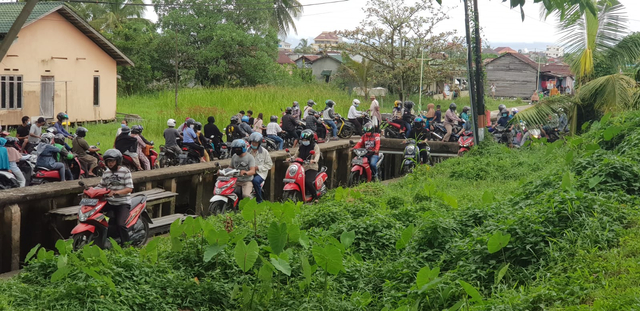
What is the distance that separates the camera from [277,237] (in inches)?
281

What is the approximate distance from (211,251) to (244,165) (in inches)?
218

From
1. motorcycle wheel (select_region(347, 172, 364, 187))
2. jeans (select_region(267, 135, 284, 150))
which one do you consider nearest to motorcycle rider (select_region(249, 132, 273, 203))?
motorcycle wheel (select_region(347, 172, 364, 187))

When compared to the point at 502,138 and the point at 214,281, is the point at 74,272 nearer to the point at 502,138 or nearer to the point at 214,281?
the point at 214,281

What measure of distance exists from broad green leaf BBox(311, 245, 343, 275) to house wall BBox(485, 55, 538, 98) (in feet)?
170

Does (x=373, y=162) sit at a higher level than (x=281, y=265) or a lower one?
higher

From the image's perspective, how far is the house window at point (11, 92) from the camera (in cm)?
2205

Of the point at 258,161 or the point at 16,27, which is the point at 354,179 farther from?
the point at 16,27

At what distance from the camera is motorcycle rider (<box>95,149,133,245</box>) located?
9.43 meters

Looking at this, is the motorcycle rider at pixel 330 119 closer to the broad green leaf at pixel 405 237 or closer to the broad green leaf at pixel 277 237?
the broad green leaf at pixel 405 237

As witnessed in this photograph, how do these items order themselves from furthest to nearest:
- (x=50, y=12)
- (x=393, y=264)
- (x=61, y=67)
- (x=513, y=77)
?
(x=513, y=77) < (x=61, y=67) < (x=50, y=12) < (x=393, y=264)

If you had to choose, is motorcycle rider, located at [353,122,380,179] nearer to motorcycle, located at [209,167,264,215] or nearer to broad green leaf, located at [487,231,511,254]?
motorcycle, located at [209,167,264,215]

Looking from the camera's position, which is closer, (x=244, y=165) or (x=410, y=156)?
(x=244, y=165)

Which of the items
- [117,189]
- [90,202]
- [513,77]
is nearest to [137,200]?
[117,189]

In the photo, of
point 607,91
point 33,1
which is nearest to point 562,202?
point 33,1
